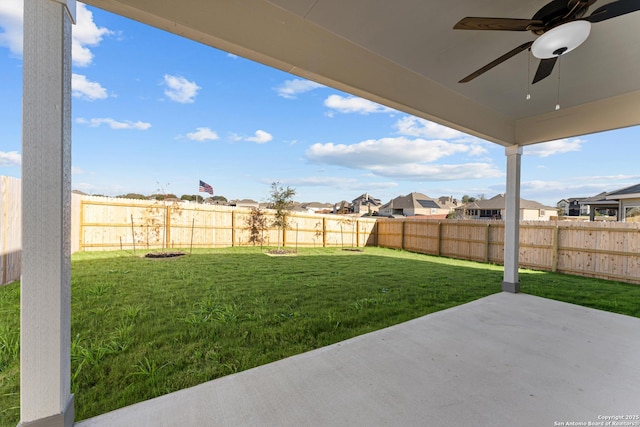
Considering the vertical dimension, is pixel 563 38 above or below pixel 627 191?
above

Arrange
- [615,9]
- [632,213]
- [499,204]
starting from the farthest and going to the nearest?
[499,204]
[632,213]
[615,9]

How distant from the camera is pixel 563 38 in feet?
5.92

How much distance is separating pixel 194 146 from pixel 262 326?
49.3ft

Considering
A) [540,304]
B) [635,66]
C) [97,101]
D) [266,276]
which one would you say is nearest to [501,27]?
[635,66]

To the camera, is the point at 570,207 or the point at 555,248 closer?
the point at 555,248

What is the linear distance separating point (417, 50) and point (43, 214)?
3.07 metres

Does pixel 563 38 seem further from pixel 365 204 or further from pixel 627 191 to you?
pixel 365 204

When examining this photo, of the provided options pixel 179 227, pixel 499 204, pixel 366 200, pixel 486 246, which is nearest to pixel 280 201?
pixel 179 227

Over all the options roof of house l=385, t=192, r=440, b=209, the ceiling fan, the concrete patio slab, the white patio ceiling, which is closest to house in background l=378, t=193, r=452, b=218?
roof of house l=385, t=192, r=440, b=209

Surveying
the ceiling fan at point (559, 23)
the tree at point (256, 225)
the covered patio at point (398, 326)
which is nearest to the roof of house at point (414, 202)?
the tree at point (256, 225)

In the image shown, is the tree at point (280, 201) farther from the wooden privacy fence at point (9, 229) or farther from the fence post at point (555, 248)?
the fence post at point (555, 248)

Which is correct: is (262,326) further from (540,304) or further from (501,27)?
(540,304)

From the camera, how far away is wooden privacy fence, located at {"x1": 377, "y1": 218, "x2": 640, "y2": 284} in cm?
592

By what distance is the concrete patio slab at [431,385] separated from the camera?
5.26 ft
